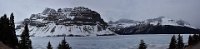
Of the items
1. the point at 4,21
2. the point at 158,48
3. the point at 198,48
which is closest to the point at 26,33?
the point at 4,21

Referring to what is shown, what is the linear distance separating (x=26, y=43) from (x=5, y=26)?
37.1 ft

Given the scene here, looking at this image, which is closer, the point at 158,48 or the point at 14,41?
the point at 14,41

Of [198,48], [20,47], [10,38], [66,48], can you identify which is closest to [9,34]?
[10,38]

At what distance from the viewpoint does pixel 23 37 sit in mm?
101125

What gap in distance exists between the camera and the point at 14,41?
9375cm

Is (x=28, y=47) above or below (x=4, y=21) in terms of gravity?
below

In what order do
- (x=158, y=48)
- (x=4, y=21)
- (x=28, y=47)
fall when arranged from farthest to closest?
1. (x=158, y=48)
2. (x=28, y=47)
3. (x=4, y=21)

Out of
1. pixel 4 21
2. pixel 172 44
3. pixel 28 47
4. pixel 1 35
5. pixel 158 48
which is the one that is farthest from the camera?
pixel 158 48

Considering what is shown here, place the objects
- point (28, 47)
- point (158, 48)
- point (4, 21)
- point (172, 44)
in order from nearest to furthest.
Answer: point (4, 21) → point (28, 47) → point (172, 44) → point (158, 48)

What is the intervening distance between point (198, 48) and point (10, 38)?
5231 centimetres

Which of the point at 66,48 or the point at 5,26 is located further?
the point at 66,48

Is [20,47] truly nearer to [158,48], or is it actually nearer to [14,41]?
[14,41]

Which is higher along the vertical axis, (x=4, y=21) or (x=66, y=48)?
(x=4, y=21)

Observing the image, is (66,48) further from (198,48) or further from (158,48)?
(158,48)
